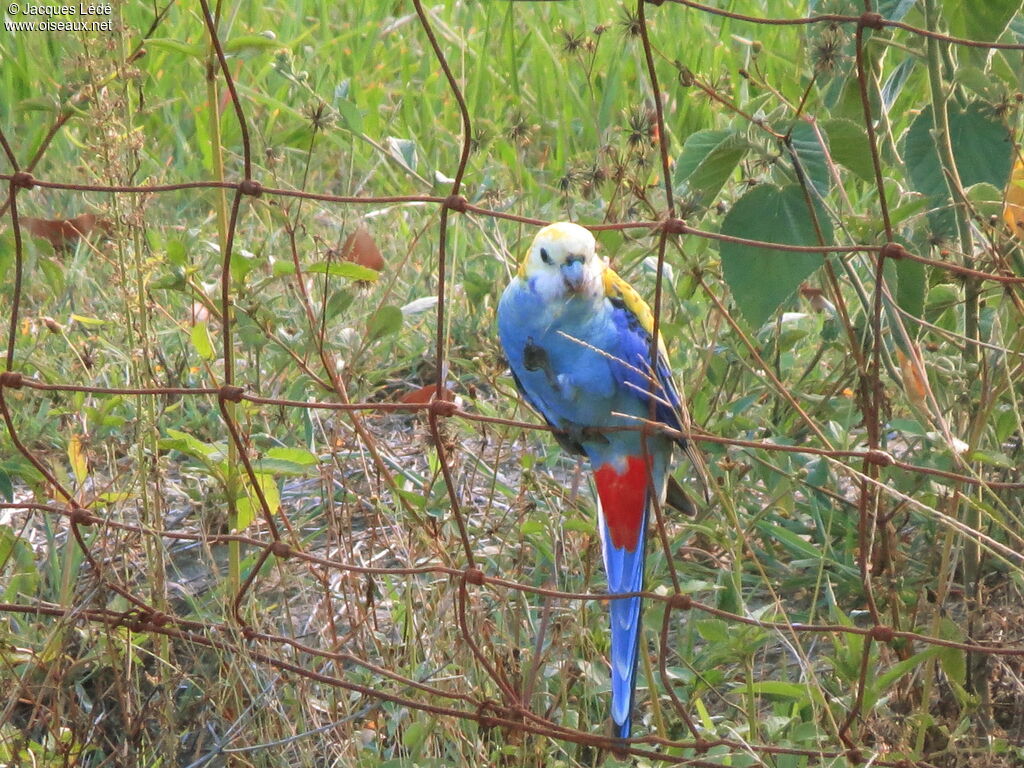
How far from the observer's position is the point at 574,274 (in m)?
1.96

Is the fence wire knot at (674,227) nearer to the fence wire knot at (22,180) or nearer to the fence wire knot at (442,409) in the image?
the fence wire knot at (442,409)

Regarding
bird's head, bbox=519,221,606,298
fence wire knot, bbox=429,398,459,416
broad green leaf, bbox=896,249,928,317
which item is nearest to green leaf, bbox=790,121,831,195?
broad green leaf, bbox=896,249,928,317

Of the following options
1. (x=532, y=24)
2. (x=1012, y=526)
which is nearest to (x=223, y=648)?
(x=1012, y=526)

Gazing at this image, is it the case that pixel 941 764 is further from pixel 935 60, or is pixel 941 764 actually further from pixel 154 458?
pixel 154 458

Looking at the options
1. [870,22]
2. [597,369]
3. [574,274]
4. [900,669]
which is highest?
[870,22]

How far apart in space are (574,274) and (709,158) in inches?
14.6

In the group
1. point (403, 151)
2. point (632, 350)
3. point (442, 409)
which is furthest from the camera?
point (403, 151)

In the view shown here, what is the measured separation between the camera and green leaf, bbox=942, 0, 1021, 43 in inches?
62.7

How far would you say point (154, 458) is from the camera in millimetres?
1931

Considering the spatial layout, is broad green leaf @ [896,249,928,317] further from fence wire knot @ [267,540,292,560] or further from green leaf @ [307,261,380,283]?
fence wire knot @ [267,540,292,560]

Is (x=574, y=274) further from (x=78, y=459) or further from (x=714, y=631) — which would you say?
(x=78, y=459)

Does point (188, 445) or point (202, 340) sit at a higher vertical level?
point (202, 340)

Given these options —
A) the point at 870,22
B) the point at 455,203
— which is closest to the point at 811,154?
the point at 870,22

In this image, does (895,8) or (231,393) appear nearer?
(895,8)
